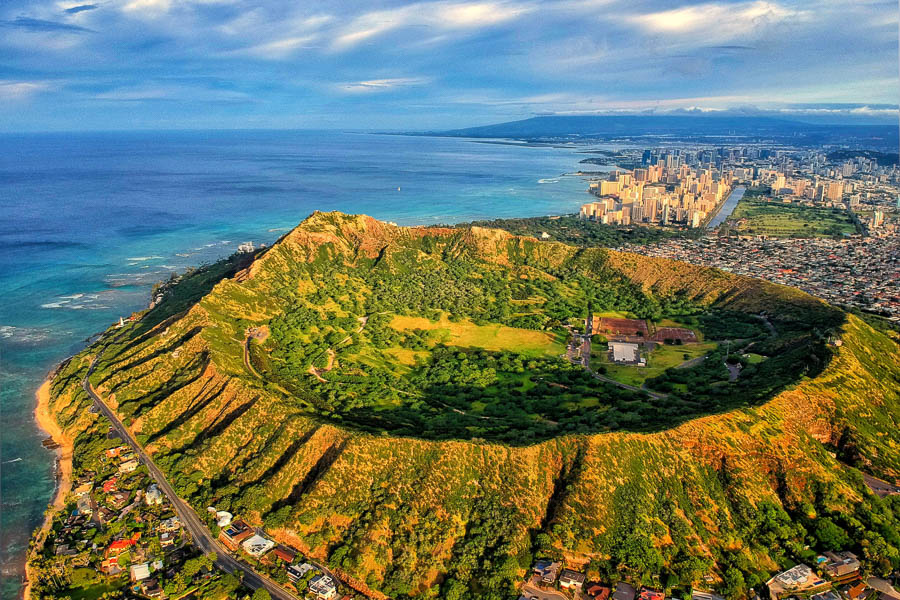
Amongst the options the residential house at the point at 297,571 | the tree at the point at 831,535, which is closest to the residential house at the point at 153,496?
the residential house at the point at 297,571

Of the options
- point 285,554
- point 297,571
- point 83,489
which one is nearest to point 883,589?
point 297,571

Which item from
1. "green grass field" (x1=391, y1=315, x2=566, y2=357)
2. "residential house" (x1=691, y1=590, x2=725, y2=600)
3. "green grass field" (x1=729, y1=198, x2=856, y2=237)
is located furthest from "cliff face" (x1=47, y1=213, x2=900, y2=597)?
"green grass field" (x1=729, y1=198, x2=856, y2=237)

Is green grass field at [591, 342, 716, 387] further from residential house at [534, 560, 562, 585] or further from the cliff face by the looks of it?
residential house at [534, 560, 562, 585]

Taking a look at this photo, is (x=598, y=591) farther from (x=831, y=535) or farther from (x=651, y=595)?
(x=831, y=535)

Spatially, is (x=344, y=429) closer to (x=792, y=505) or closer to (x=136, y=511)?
(x=136, y=511)

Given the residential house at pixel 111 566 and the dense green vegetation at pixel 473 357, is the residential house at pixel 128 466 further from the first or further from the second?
the dense green vegetation at pixel 473 357

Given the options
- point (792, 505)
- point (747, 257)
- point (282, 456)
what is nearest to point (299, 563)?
point (282, 456)
